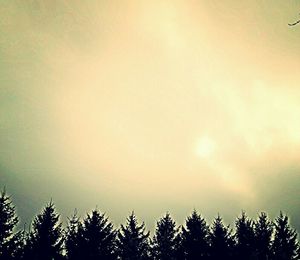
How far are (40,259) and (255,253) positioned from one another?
2033 cm

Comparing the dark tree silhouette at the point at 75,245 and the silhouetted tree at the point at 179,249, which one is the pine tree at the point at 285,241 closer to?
the silhouetted tree at the point at 179,249

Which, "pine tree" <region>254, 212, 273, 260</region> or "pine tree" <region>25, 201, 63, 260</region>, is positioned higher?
"pine tree" <region>254, 212, 273, 260</region>

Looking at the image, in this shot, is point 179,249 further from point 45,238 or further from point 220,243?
point 45,238

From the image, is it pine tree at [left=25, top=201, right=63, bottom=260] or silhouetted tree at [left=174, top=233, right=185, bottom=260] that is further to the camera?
silhouetted tree at [left=174, top=233, right=185, bottom=260]

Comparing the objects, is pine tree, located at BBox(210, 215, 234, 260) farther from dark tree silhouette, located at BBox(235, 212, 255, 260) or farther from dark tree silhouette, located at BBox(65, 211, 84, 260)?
dark tree silhouette, located at BBox(65, 211, 84, 260)

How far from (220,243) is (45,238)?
17.1 metres

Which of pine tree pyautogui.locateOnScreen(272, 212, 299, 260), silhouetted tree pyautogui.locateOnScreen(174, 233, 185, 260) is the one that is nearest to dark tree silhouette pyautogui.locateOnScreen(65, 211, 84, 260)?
silhouetted tree pyautogui.locateOnScreen(174, 233, 185, 260)

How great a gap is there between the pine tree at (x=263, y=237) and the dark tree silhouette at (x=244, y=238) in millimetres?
1012

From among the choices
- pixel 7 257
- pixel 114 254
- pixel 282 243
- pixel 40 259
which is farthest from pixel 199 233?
pixel 7 257

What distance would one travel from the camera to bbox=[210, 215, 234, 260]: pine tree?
33.9 meters

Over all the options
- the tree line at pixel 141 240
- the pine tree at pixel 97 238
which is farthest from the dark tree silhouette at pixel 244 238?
the pine tree at pixel 97 238

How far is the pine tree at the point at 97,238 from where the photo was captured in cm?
2883

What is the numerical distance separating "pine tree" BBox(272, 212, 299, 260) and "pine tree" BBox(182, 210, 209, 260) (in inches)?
399

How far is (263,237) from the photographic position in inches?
1658
